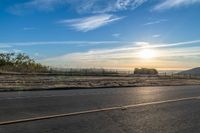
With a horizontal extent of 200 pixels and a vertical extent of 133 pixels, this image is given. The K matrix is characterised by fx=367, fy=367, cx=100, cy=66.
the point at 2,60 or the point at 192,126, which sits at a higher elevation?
the point at 2,60

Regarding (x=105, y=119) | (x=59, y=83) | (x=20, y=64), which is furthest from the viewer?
(x=20, y=64)

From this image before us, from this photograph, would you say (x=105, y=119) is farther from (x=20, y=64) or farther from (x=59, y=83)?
(x=20, y=64)

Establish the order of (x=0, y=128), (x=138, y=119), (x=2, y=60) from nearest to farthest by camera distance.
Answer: (x=0, y=128) → (x=138, y=119) → (x=2, y=60)

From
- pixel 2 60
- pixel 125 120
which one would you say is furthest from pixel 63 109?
pixel 2 60

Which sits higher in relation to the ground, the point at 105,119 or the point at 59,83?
the point at 59,83

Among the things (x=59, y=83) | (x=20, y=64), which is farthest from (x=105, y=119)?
(x=20, y=64)

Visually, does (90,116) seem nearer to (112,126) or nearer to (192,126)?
(112,126)

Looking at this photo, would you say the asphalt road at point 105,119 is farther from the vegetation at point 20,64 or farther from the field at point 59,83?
the vegetation at point 20,64

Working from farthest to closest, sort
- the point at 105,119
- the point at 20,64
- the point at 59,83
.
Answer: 1. the point at 20,64
2. the point at 59,83
3. the point at 105,119

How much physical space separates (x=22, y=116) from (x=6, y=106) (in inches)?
95.8

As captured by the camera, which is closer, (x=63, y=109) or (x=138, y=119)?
(x=138, y=119)

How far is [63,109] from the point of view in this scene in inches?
484

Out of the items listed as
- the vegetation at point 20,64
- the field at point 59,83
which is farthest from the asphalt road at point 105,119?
the vegetation at point 20,64

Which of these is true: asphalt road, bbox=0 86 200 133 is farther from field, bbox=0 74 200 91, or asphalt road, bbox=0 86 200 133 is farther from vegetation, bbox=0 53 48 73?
vegetation, bbox=0 53 48 73
